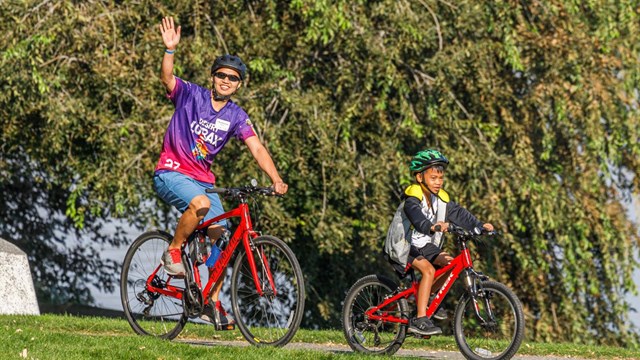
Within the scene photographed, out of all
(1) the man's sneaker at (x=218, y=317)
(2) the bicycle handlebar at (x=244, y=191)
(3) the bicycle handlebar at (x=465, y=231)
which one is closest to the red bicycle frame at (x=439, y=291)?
(3) the bicycle handlebar at (x=465, y=231)

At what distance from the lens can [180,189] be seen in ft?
28.1

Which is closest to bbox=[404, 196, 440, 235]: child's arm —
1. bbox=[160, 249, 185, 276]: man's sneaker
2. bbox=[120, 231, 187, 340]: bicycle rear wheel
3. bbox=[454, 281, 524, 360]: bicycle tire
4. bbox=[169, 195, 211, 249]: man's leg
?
bbox=[454, 281, 524, 360]: bicycle tire

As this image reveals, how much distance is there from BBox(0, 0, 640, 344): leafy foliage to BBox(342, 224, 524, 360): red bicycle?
5.01 m

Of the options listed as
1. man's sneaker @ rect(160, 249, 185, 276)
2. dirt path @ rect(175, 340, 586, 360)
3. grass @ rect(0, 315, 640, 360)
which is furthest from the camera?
dirt path @ rect(175, 340, 586, 360)

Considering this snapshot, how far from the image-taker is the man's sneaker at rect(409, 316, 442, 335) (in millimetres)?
8438

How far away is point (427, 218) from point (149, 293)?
2.28m

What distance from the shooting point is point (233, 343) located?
965 cm

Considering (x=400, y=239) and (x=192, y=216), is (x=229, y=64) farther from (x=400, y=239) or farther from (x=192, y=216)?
(x=400, y=239)

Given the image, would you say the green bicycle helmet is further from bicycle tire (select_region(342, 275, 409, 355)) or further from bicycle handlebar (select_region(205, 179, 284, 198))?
bicycle handlebar (select_region(205, 179, 284, 198))

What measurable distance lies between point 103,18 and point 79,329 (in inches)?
202

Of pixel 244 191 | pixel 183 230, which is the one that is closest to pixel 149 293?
pixel 183 230

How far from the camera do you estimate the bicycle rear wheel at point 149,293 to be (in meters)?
9.07

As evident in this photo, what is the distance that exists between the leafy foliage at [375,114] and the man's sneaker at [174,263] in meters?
4.99

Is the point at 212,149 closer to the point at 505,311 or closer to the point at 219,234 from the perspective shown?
the point at 219,234
